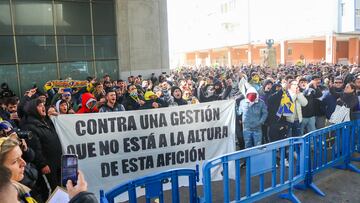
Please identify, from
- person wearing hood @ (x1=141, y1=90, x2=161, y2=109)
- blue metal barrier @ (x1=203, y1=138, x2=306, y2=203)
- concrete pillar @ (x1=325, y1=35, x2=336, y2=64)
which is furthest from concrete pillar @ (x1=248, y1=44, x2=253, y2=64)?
blue metal barrier @ (x1=203, y1=138, x2=306, y2=203)

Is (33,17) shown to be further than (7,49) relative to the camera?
Yes

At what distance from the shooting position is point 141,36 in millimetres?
16953

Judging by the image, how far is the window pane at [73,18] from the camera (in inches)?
604

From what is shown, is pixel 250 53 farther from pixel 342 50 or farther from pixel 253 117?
pixel 253 117

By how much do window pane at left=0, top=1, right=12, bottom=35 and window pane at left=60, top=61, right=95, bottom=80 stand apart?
8.81ft

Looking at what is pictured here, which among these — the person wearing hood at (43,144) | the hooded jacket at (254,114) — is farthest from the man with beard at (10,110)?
the hooded jacket at (254,114)

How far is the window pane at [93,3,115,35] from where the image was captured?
53.3 ft

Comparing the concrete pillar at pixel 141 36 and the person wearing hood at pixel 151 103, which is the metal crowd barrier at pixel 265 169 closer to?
the person wearing hood at pixel 151 103

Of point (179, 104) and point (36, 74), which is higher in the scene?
point (36, 74)

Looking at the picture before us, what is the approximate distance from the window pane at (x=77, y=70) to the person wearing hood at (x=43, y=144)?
11583mm

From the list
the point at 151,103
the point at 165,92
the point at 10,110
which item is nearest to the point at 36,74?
the point at 165,92

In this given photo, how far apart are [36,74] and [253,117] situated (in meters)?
11.6

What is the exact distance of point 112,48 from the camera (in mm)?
16703

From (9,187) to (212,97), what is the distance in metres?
7.21
